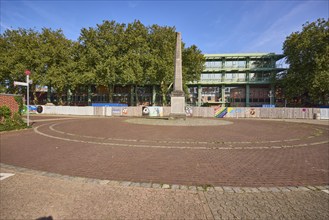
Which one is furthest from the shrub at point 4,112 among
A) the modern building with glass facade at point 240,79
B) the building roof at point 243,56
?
the building roof at point 243,56

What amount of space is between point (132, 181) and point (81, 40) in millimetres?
40066

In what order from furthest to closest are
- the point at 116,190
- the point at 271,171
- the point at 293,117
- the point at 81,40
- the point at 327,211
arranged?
the point at 81,40, the point at 293,117, the point at 271,171, the point at 116,190, the point at 327,211

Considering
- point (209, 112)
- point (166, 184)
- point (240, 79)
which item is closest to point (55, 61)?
point (209, 112)

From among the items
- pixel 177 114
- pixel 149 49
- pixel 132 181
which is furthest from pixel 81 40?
pixel 132 181

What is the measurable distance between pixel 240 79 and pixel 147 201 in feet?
185

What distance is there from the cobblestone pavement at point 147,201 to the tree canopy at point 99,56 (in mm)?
30540

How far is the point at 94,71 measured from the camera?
115ft

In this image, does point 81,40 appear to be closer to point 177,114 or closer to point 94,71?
point 94,71

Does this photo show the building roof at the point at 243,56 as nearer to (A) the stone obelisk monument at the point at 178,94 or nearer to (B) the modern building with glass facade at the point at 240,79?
(B) the modern building with glass facade at the point at 240,79

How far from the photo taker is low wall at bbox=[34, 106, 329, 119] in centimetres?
3043

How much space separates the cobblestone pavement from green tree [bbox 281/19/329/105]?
1606 inches

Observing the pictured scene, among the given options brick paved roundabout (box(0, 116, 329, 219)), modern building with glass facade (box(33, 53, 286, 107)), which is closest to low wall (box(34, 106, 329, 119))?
modern building with glass facade (box(33, 53, 286, 107))

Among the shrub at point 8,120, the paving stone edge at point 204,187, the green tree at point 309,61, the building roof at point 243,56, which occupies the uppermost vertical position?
the building roof at point 243,56

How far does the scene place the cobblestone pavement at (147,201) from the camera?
2982 millimetres
